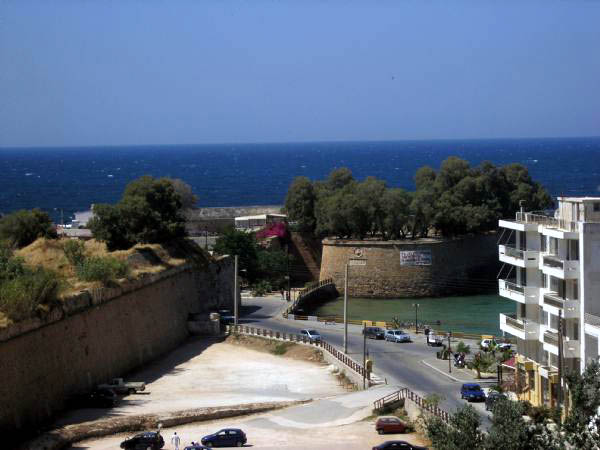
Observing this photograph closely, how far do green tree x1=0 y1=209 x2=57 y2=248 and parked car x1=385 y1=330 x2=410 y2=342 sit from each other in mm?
17263

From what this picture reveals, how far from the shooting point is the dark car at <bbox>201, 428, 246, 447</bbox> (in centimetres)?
3031

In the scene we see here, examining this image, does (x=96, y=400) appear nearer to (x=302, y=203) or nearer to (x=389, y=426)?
(x=389, y=426)

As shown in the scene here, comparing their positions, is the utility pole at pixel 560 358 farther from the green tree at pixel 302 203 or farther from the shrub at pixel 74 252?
the green tree at pixel 302 203

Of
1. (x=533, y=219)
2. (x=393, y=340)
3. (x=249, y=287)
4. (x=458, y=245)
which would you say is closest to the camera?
(x=533, y=219)

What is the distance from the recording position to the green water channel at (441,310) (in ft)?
187

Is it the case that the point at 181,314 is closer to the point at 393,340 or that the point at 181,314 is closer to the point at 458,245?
the point at 393,340

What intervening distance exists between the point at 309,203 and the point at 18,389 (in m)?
44.1

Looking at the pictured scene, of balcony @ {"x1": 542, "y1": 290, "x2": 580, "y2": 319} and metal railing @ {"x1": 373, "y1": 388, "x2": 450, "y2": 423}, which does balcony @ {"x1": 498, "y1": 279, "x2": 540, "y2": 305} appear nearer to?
balcony @ {"x1": 542, "y1": 290, "x2": 580, "y2": 319}

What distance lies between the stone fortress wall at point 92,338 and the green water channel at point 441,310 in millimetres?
8498

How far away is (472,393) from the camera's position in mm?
34188

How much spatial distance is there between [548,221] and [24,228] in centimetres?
2923

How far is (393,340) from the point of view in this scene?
47.3 m

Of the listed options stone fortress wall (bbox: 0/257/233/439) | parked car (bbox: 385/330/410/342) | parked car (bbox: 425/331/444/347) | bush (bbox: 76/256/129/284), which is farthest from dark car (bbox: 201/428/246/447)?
parked car (bbox: 385/330/410/342)

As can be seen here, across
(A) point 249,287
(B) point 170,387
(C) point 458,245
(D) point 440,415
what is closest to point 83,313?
(B) point 170,387
